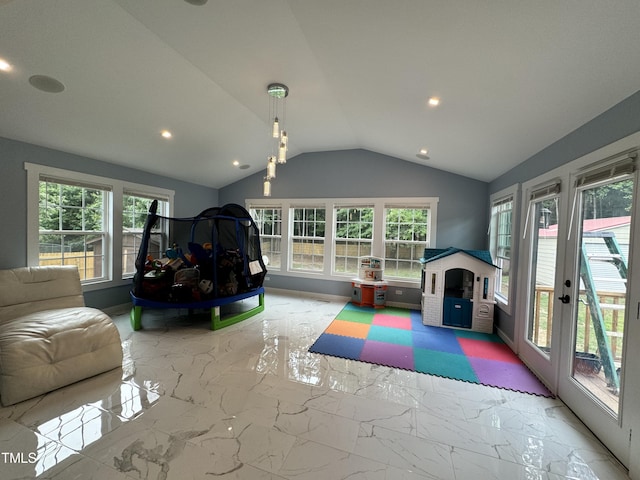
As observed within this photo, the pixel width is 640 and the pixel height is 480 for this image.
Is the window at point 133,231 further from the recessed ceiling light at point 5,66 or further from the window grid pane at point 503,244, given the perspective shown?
the window grid pane at point 503,244

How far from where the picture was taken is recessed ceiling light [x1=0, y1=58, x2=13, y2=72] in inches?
84.8

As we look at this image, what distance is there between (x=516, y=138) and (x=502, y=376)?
247cm

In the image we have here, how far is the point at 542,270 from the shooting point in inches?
106

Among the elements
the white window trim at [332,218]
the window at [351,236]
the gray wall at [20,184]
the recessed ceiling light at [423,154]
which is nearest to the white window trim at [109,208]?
the gray wall at [20,184]

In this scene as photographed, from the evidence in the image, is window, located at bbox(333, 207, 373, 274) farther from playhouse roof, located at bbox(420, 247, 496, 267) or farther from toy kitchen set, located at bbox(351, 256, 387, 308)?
playhouse roof, located at bbox(420, 247, 496, 267)

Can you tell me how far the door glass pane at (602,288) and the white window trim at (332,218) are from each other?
2.61m

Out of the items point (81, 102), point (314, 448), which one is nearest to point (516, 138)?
point (314, 448)

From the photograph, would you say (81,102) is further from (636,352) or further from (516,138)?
(636,352)

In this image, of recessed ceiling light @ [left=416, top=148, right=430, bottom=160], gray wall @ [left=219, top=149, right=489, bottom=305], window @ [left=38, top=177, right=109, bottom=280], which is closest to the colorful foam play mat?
gray wall @ [left=219, top=149, right=489, bottom=305]

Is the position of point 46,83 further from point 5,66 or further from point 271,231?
point 271,231

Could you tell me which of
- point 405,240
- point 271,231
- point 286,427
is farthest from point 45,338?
point 405,240

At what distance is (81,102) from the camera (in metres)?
2.73

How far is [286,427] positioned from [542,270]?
292cm

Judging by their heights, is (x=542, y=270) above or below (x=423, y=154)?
below
